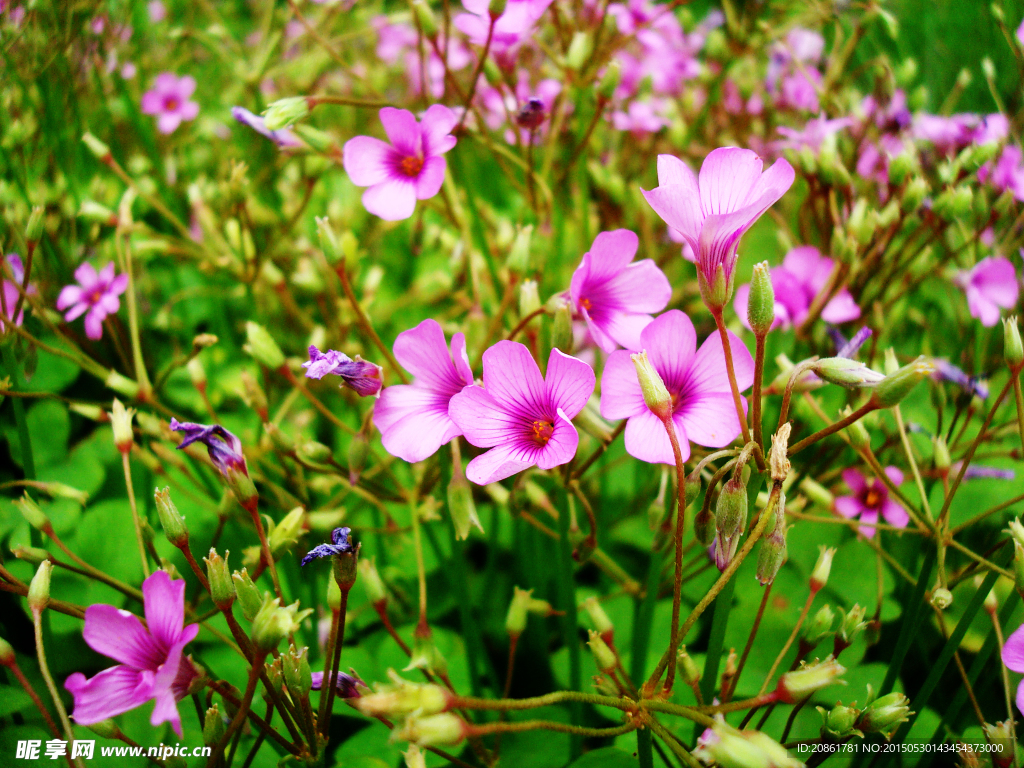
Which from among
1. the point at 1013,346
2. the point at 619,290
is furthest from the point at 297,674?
the point at 1013,346

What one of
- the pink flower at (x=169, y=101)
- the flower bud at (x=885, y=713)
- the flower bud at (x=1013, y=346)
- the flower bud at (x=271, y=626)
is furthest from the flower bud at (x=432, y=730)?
the pink flower at (x=169, y=101)

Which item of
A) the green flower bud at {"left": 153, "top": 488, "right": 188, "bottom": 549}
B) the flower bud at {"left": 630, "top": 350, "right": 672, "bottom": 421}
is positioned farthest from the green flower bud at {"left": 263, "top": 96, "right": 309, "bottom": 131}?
the flower bud at {"left": 630, "top": 350, "right": 672, "bottom": 421}

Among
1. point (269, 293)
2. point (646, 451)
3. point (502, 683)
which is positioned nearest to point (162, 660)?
point (646, 451)

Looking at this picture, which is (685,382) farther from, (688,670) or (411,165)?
(411,165)

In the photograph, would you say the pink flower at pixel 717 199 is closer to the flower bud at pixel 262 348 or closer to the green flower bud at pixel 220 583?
the green flower bud at pixel 220 583

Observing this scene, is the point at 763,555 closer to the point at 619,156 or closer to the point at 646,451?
the point at 646,451
